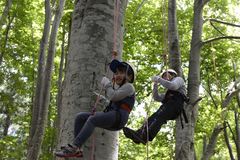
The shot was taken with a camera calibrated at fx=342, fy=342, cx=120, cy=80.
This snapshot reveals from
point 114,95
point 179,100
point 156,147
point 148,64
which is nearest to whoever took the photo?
point 114,95

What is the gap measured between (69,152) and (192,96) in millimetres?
6136

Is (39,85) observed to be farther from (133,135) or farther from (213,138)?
(133,135)

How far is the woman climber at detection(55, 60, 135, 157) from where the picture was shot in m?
2.43

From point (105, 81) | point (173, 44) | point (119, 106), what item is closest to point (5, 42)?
point (173, 44)

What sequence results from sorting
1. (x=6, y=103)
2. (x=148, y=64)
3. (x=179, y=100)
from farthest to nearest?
1. (x=6, y=103)
2. (x=148, y=64)
3. (x=179, y=100)

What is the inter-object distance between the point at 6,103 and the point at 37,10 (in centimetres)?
453

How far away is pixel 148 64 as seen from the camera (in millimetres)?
14875

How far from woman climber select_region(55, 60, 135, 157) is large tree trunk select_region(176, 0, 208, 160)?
4503 mm

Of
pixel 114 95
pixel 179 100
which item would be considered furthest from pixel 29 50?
pixel 114 95

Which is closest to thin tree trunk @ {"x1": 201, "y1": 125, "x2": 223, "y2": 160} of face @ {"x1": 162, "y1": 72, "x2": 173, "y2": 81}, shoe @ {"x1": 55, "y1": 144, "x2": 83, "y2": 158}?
face @ {"x1": 162, "y1": 72, "x2": 173, "y2": 81}

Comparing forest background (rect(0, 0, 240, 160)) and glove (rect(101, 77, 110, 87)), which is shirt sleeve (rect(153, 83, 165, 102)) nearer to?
glove (rect(101, 77, 110, 87))

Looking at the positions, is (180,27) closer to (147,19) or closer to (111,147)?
(147,19)

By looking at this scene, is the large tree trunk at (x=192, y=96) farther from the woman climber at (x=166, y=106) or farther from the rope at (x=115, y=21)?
the rope at (x=115, y=21)

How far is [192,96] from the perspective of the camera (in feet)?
26.6
